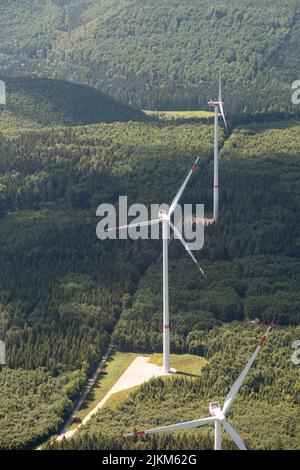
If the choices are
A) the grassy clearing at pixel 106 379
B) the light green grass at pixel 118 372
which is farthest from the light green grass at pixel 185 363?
the grassy clearing at pixel 106 379

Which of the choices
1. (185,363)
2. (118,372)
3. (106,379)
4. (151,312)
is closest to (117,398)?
(106,379)

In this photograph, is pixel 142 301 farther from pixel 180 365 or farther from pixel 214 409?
pixel 214 409

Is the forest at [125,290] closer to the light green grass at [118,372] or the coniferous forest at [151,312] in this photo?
the coniferous forest at [151,312]

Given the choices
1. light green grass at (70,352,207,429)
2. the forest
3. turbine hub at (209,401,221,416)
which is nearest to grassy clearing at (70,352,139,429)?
light green grass at (70,352,207,429)

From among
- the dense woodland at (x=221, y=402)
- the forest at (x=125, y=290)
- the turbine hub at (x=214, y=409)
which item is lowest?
the dense woodland at (x=221, y=402)

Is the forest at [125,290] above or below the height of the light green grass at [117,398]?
above
